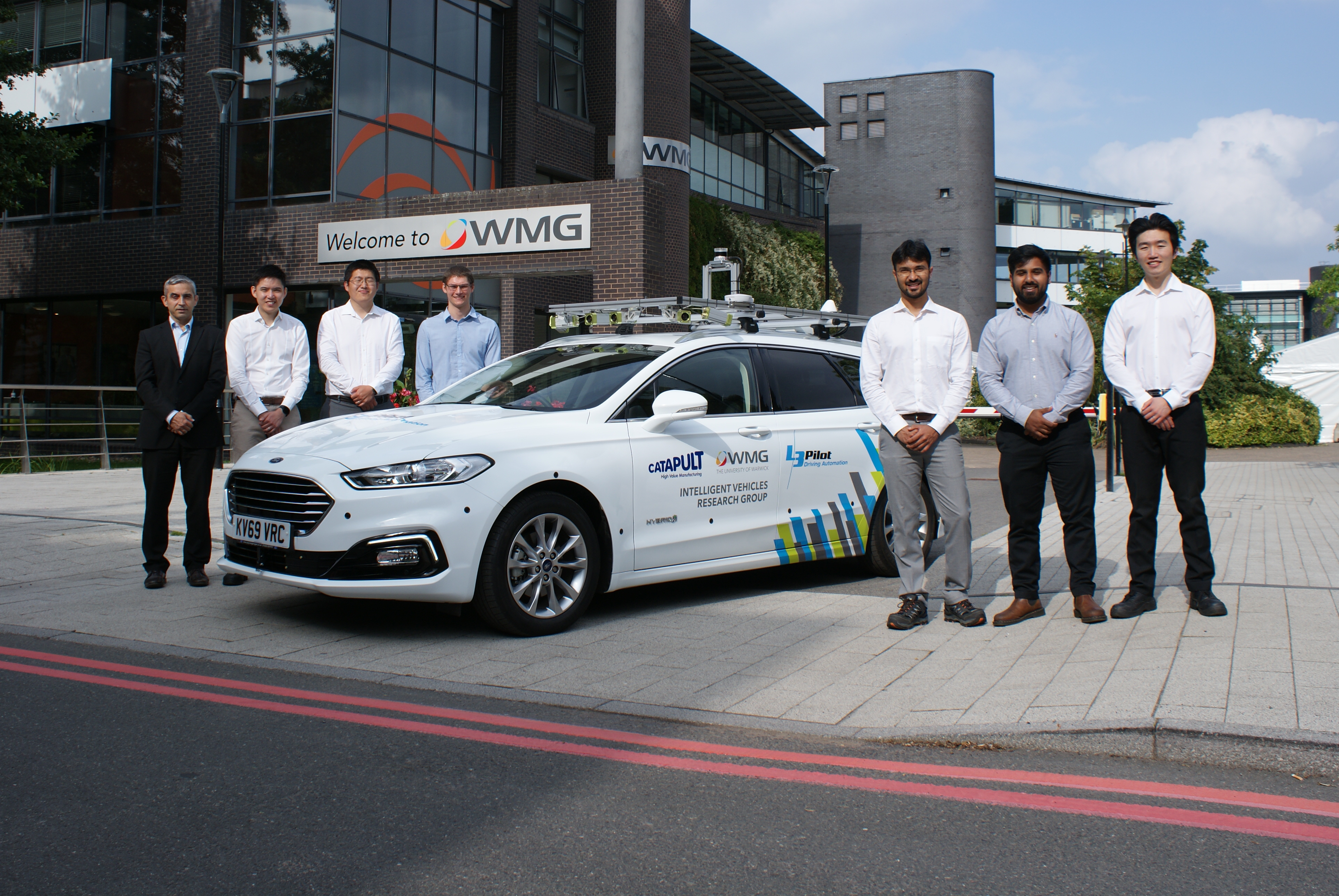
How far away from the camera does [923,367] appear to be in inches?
226

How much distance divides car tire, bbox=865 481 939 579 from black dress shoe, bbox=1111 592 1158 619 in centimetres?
170

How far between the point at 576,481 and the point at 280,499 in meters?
1.48

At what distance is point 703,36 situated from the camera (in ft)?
104

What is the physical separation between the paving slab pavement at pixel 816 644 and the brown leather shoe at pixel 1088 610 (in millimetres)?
49

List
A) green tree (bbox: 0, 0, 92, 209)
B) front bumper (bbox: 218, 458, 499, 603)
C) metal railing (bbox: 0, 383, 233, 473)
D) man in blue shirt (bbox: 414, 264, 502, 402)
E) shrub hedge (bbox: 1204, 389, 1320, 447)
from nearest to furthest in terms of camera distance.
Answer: front bumper (bbox: 218, 458, 499, 603) < man in blue shirt (bbox: 414, 264, 502, 402) < metal railing (bbox: 0, 383, 233, 473) < green tree (bbox: 0, 0, 92, 209) < shrub hedge (bbox: 1204, 389, 1320, 447)

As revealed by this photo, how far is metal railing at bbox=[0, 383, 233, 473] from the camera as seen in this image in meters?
16.4

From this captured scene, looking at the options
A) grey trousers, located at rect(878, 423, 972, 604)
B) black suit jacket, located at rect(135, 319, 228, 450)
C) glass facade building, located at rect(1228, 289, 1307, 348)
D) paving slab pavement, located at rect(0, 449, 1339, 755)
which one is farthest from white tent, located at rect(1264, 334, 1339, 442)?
glass facade building, located at rect(1228, 289, 1307, 348)

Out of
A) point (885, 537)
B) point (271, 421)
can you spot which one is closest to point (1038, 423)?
point (885, 537)

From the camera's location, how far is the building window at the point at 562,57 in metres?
26.2

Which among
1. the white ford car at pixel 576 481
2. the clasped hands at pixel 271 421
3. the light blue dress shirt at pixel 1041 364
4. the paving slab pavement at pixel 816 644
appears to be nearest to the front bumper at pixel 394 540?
the white ford car at pixel 576 481

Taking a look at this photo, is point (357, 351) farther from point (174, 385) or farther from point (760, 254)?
point (760, 254)

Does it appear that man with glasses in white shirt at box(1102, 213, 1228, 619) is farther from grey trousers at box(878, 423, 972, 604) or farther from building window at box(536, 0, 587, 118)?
building window at box(536, 0, 587, 118)

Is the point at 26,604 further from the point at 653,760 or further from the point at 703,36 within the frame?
the point at 703,36

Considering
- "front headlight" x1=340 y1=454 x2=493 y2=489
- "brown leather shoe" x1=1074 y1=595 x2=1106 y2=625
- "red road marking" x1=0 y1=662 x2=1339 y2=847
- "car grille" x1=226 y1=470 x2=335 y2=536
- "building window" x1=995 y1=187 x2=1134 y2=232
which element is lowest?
"red road marking" x1=0 y1=662 x2=1339 y2=847
